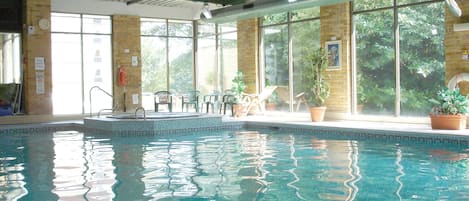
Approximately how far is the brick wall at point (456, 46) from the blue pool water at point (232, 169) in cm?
204

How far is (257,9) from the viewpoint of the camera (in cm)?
1101

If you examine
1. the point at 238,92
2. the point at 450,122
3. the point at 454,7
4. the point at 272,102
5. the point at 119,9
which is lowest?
the point at 450,122

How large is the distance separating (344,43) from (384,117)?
184 centimetres

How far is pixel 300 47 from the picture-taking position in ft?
42.0

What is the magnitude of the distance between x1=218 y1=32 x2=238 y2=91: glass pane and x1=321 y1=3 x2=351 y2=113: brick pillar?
399cm

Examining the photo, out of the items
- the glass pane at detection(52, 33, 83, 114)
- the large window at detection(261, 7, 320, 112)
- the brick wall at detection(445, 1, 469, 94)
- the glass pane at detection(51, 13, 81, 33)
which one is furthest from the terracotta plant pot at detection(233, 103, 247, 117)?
the brick wall at detection(445, 1, 469, 94)

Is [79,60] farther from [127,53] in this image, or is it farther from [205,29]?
[205,29]

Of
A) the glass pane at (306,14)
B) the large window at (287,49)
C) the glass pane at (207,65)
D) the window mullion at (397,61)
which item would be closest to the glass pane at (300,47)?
the large window at (287,49)

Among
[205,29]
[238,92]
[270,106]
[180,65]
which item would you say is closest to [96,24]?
[180,65]

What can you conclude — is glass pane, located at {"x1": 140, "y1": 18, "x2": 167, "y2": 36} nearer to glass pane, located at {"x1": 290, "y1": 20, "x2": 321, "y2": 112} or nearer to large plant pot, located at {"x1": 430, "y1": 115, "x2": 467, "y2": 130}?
glass pane, located at {"x1": 290, "y1": 20, "x2": 321, "y2": 112}

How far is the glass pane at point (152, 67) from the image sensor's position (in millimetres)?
15414

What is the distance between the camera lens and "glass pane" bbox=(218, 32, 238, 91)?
15078mm

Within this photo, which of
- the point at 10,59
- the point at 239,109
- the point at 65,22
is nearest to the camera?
the point at 239,109

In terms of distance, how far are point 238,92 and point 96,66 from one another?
14.1ft
